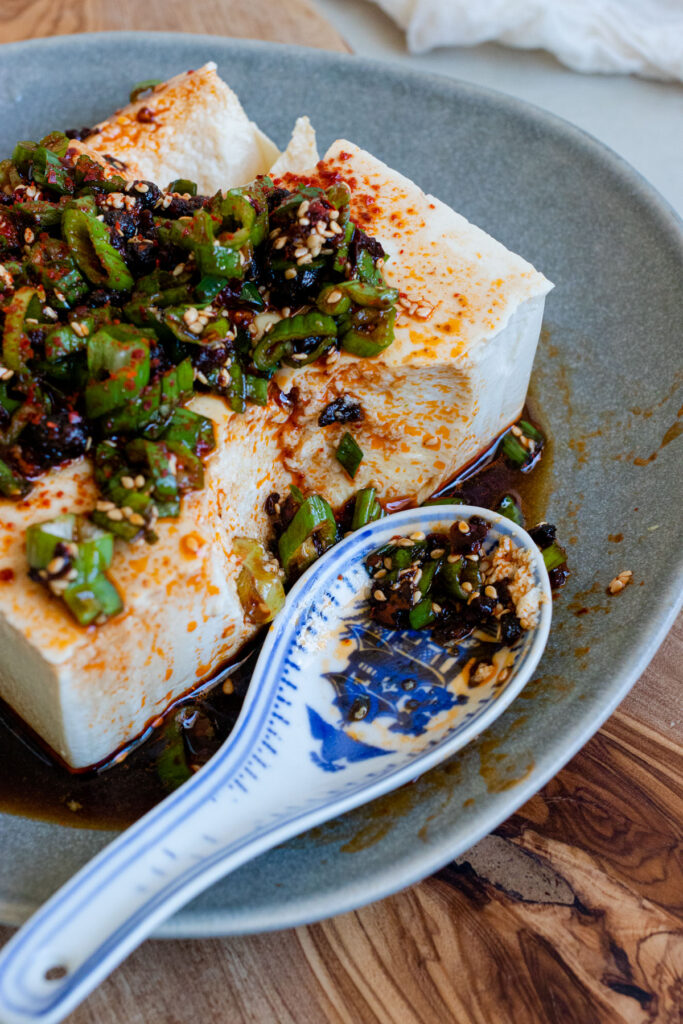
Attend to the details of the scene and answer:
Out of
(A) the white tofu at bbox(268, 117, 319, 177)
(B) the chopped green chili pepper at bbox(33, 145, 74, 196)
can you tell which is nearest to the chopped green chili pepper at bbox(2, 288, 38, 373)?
(B) the chopped green chili pepper at bbox(33, 145, 74, 196)

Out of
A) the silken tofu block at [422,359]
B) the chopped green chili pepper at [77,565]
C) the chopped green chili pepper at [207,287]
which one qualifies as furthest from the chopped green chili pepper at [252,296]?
the chopped green chili pepper at [77,565]

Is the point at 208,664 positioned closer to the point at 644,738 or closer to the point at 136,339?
the point at 136,339

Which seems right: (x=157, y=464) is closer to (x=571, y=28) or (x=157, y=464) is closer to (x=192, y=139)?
(x=192, y=139)

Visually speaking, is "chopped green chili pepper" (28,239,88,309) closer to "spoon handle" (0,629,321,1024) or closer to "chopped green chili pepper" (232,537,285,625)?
"chopped green chili pepper" (232,537,285,625)

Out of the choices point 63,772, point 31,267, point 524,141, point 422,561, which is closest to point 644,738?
point 422,561

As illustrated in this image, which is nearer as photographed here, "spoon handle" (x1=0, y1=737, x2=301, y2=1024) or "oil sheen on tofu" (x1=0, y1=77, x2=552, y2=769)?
"spoon handle" (x1=0, y1=737, x2=301, y2=1024)

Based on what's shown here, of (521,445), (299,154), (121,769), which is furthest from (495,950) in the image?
(299,154)

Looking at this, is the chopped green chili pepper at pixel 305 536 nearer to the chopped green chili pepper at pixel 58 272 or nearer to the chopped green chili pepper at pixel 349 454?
the chopped green chili pepper at pixel 349 454
